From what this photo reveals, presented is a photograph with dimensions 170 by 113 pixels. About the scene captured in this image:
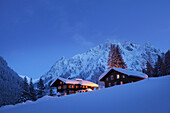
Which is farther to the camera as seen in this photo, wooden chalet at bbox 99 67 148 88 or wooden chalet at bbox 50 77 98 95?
wooden chalet at bbox 50 77 98 95

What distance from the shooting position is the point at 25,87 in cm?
4675

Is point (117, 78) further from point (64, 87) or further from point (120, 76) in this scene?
point (64, 87)

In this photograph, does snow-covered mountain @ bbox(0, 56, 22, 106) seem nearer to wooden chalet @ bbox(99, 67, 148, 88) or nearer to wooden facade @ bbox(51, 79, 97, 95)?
wooden facade @ bbox(51, 79, 97, 95)

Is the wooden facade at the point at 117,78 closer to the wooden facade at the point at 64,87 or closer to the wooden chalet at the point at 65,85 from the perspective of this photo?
the wooden chalet at the point at 65,85

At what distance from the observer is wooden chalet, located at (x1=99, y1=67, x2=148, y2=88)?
32.1 m

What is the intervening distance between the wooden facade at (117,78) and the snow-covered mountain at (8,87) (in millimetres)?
38217

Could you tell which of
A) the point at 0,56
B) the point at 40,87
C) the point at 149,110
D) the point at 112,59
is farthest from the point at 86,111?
the point at 0,56

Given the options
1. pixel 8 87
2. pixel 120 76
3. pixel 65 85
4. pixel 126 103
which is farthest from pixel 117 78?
pixel 8 87

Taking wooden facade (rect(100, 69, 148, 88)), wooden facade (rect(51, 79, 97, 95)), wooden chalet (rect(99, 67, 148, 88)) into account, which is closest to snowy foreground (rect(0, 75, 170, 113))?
wooden chalet (rect(99, 67, 148, 88))

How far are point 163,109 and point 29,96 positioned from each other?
4774 cm

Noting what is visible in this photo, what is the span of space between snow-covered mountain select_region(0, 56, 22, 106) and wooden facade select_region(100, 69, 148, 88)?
3822 cm

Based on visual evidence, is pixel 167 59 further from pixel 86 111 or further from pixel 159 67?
pixel 86 111

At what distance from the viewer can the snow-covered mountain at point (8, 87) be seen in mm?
55578

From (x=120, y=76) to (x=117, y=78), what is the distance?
107 centimetres
